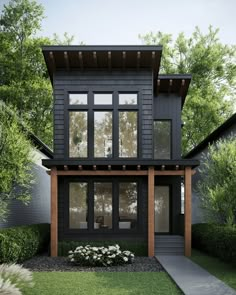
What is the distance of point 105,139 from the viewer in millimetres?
15203

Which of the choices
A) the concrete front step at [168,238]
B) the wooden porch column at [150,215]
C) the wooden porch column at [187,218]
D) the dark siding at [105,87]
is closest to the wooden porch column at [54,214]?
the dark siding at [105,87]

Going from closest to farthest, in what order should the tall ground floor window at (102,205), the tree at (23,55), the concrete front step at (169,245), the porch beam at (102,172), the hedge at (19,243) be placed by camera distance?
1. the hedge at (19,243)
2. the porch beam at (102,172)
3. the concrete front step at (169,245)
4. the tall ground floor window at (102,205)
5. the tree at (23,55)

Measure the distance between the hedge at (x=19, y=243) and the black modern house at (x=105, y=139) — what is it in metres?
0.85

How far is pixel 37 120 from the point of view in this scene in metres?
23.7

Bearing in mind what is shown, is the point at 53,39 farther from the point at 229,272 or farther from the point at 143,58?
the point at 229,272

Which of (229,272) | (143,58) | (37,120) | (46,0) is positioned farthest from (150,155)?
(46,0)

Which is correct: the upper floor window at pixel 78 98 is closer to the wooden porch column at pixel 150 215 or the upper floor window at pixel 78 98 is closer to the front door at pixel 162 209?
the wooden porch column at pixel 150 215

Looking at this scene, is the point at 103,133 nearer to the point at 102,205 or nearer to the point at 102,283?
the point at 102,205

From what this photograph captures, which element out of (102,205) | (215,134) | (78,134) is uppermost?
(215,134)

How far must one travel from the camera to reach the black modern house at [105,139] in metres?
14.6

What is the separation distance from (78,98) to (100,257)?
5.77 meters

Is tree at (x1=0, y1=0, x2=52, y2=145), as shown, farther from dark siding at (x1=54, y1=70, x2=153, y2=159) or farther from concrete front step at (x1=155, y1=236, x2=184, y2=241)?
concrete front step at (x1=155, y1=236, x2=184, y2=241)

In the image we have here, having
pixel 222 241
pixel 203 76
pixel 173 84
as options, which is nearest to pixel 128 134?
pixel 173 84

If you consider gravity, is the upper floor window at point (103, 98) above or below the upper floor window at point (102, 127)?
above
